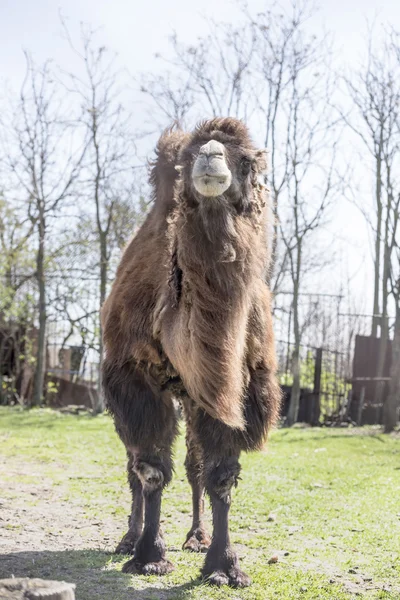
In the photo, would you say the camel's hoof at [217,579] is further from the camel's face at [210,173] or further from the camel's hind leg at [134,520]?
the camel's face at [210,173]

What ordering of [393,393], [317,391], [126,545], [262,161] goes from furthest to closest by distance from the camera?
[317,391] → [393,393] → [126,545] → [262,161]

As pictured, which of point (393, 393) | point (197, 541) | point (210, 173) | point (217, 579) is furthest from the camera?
point (393, 393)

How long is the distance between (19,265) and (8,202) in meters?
1.75

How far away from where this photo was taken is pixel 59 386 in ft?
64.5

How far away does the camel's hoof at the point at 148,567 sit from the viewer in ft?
15.0

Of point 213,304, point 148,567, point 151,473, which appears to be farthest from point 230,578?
point 213,304

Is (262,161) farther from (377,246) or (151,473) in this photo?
(377,246)

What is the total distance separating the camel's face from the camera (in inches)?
156

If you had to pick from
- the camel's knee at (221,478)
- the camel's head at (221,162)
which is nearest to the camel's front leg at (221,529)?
the camel's knee at (221,478)

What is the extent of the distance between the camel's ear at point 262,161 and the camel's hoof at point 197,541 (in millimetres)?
2572

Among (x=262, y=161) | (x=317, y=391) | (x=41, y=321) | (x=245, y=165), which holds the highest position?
Result: (x=262, y=161)

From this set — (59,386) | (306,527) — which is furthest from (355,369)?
(306,527)

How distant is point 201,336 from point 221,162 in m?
0.94

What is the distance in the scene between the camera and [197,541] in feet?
17.5
